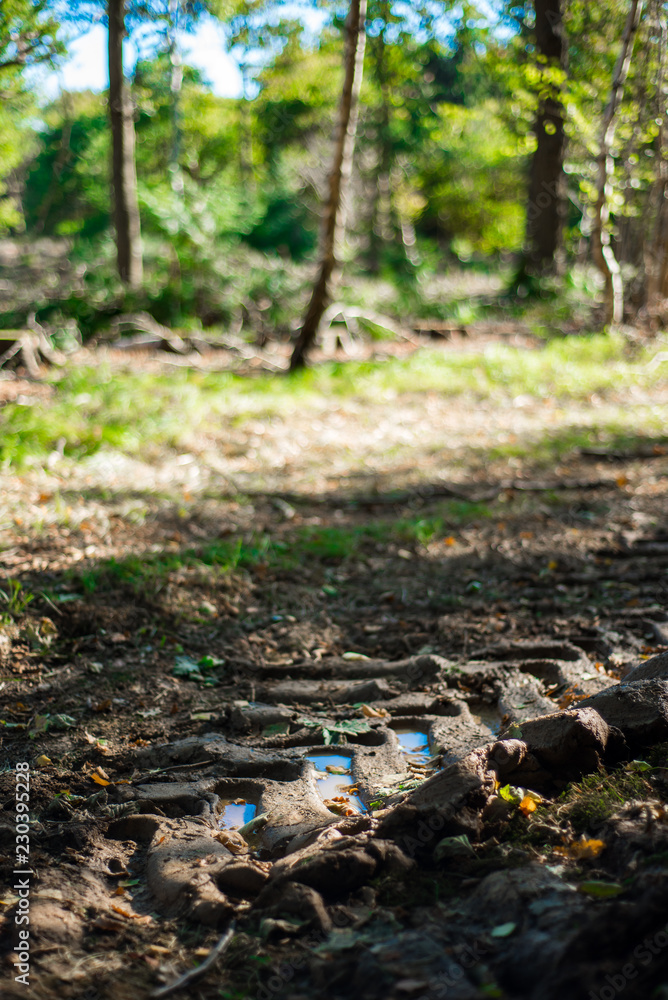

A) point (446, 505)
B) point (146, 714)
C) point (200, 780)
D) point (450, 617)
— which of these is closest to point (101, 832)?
point (200, 780)

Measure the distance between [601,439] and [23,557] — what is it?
5311 millimetres

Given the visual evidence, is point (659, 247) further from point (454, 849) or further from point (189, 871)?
point (189, 871)

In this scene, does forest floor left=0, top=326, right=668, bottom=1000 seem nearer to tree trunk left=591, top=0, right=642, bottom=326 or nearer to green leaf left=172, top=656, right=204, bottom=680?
green leaf left=172, top=656, right=204, bottom=680

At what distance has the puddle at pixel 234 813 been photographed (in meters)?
2.41

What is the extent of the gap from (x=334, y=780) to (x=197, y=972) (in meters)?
0.99

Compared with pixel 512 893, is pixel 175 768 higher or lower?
lower

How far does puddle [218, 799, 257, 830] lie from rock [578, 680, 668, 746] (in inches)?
48.7

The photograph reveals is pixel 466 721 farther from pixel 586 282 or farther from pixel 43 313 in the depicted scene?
pixel 586 282

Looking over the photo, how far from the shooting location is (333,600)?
4141 millimetres

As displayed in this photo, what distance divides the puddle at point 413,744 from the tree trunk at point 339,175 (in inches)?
276

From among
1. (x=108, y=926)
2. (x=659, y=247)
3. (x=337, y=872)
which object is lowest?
(x=108, y=926)

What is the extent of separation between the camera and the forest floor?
1741mm

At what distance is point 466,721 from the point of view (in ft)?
9.55

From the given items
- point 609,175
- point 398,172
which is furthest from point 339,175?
point 398,172
